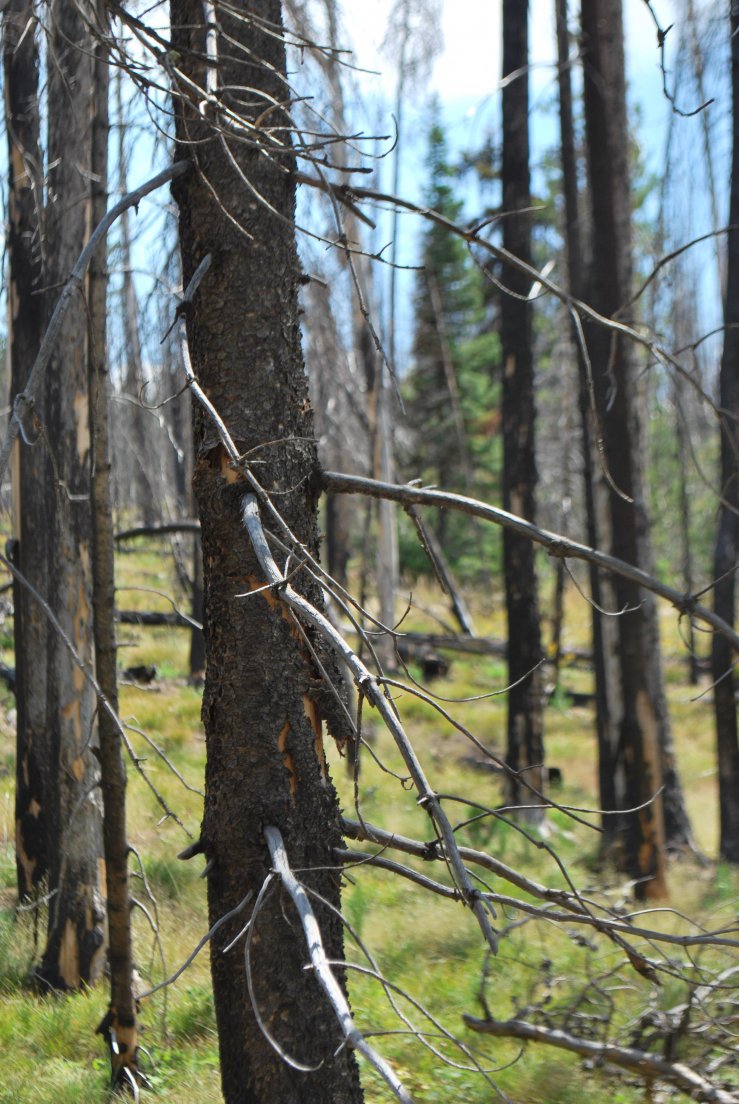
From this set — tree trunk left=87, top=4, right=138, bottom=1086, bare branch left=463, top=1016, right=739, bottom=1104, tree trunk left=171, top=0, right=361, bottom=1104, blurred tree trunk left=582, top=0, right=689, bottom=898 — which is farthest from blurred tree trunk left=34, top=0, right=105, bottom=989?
blurred tree trunk left=582, top=0, right=689, bottom=898

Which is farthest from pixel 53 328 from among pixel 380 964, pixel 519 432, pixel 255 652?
pixel 519 432

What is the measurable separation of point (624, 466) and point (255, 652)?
6.06m

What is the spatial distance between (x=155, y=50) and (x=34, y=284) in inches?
101

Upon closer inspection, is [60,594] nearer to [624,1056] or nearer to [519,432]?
[624,1056]

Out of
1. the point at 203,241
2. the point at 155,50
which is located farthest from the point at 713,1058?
the point at 155,50

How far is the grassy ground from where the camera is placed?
12.3 ft

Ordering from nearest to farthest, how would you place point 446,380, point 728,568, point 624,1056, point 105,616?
point 105,616 → point 624,1056 → point 728,568 → point 446,380

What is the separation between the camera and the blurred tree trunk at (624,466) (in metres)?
7.74

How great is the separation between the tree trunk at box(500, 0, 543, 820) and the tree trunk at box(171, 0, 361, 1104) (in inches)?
274

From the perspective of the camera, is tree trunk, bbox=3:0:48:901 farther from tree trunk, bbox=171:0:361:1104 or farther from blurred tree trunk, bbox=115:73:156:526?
tree trunk, bbox=171:0:361:1104

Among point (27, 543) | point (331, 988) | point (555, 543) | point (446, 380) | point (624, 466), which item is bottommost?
point (331, 988)

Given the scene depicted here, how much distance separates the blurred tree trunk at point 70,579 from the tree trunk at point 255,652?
2000 millimetres

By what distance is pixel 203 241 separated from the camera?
102 inches

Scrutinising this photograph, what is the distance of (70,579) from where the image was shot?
456 cm
